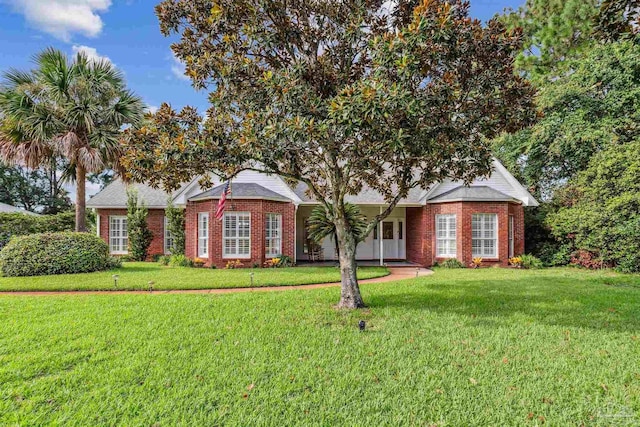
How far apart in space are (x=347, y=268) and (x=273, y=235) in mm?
8060

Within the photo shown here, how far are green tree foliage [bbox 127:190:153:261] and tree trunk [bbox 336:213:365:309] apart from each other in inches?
508

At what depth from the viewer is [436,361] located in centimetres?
458

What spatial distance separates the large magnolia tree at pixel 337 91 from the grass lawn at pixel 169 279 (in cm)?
416

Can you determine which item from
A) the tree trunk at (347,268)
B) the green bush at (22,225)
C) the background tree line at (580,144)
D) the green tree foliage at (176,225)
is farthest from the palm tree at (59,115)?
the background tree line at (580,144)

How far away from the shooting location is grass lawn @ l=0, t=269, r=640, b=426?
334cm

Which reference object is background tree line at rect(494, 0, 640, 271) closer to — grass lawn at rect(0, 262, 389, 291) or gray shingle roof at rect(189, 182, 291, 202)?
grass lawn at rect(0, 262, 389, 291)

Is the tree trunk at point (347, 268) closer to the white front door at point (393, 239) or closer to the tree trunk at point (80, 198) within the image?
the white front door at point (393, 239)

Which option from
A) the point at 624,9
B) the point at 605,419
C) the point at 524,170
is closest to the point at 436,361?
the point at 605,419

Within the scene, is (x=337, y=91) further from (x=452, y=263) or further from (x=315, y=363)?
(x=452, y=263)

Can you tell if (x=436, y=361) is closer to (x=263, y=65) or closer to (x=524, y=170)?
(x=263, y=65)

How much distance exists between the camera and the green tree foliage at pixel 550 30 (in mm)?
18109

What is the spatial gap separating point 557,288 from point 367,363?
27.4 ft

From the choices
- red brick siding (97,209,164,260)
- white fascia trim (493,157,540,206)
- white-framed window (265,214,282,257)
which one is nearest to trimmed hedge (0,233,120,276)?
red brick siding (97,209,164,260)

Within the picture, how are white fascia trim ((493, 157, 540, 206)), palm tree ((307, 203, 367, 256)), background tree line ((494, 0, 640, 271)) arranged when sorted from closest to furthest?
background tree line ((494, 0, 640, 271)) → palm tree ((307, 203, 367, 256)) → white fascia trim ((493, 157, 540, 206))
